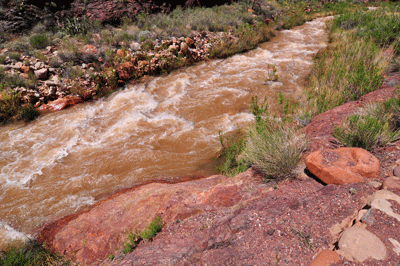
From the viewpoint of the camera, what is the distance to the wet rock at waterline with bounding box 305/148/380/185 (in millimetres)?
2299

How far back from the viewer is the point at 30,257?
2.86 metres

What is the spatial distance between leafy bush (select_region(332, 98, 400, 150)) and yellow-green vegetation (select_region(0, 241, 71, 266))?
4.18 metres

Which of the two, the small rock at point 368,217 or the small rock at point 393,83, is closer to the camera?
the small rock at point 368,217

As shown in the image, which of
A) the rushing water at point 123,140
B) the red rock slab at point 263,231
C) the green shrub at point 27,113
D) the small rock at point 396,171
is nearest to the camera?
the red rock slab at point 263,231

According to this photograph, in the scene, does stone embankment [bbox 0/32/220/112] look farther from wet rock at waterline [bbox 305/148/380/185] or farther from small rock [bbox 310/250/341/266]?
small rock [bbox 310/250/341/266]

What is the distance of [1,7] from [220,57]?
33.0 ft

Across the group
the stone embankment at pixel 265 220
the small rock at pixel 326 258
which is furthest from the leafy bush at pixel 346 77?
the small rock at pixel 326 258

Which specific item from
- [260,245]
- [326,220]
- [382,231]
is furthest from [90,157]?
[382,231]

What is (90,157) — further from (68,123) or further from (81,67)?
(81,67)

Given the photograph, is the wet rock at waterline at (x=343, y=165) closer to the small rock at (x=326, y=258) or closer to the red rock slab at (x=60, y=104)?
the small rock at (x=326, y=258)

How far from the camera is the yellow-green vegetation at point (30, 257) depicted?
2.69 m

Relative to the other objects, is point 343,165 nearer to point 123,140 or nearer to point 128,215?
point 128,215

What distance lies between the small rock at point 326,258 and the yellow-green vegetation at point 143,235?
1725mm

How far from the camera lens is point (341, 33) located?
9812mm
